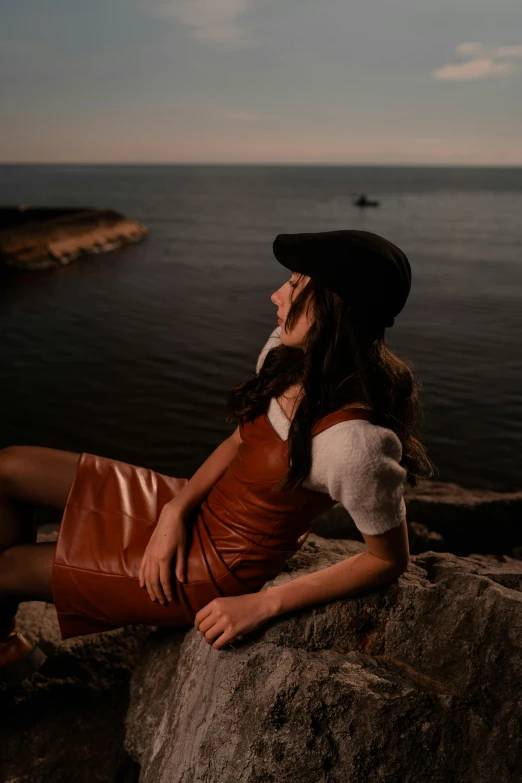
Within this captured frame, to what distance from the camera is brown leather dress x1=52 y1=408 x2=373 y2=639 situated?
191cm

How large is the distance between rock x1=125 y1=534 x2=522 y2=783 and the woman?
115mm

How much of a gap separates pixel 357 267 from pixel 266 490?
0.68 meters

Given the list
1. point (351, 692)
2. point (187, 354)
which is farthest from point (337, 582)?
point (187, 354)

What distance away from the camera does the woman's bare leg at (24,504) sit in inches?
83.2

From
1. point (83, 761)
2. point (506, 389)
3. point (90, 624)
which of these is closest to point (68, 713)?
point (83, 761)

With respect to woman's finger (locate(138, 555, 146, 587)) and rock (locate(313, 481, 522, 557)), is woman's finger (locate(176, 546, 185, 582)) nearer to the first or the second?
woman's finger (locate(138, 555, 146, 587))

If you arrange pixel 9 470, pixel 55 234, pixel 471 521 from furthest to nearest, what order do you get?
pixel 55 234 < pixel 471 521 < pixel 9 470

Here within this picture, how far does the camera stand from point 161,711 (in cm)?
230

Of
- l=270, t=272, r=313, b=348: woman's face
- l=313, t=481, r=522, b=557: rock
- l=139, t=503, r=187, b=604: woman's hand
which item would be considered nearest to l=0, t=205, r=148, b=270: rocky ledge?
l=313, t=481, r=522, b=557: rock

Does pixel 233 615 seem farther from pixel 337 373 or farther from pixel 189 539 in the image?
pixel 337 373

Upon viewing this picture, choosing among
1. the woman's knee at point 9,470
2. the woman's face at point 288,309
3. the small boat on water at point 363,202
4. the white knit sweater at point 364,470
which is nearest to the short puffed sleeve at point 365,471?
the white knit sweater at point 364,470

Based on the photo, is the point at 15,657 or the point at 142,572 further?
the point at 15,657

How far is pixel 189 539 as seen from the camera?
6.71 ft

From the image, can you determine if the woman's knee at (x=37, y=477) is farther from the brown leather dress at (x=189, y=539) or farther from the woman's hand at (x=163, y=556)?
the woman's hand at (x=163, y=556)
